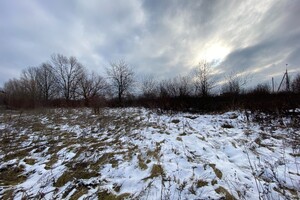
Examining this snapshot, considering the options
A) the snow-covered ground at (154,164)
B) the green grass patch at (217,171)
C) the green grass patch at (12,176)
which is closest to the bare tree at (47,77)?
the snow-covered ground at (154,164)

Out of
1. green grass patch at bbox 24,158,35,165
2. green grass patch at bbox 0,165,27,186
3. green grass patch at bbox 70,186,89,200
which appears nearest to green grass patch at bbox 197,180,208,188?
green grass patch at bbox 70,186,89,200

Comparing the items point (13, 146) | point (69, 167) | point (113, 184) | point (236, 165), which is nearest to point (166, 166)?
point (113, 184)

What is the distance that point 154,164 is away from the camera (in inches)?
151

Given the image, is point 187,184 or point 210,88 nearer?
point 187,184

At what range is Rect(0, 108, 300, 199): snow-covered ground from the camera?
2.91 m

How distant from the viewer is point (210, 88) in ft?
78.4

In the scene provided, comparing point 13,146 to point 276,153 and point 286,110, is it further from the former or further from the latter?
point 286,110

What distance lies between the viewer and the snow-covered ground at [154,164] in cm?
291

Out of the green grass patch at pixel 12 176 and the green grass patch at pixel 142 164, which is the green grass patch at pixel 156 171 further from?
the green grass patch at pixel 12 176

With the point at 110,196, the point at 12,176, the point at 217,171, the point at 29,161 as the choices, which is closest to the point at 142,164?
the point at 110,196

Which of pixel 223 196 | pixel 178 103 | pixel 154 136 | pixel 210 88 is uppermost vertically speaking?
pixel 210 88

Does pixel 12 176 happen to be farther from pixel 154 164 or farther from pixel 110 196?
pixel 154 164

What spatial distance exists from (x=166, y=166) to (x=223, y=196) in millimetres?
1318

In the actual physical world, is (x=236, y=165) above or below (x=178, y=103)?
below
